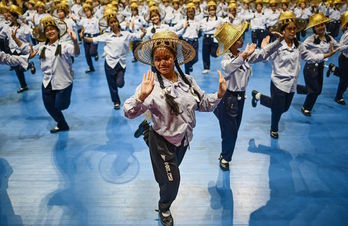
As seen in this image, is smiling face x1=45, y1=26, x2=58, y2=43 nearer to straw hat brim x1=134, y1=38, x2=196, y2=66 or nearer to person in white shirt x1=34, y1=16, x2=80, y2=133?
person in white shirt x1=34, y1=16, x2=80, y2=133

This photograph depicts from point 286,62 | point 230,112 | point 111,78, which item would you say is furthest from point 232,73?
point 111,78

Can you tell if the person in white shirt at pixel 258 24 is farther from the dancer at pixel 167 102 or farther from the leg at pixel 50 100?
the dancer at pixel 167 102

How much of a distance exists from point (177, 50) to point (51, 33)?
2.37 meters

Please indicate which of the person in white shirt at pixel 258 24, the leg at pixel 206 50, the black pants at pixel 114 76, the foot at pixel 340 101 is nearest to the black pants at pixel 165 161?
the black pants at pixel 114 76

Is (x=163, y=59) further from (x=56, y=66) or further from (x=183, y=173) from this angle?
(x=56, y=66)

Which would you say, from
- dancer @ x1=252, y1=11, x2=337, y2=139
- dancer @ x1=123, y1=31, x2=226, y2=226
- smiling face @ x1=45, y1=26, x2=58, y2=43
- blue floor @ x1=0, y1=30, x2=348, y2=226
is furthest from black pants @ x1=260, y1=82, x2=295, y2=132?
smiling face @ x1=45, y1=26, x2=58, y2=43

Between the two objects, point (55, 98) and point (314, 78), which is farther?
point (314, 78)

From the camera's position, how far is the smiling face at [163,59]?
2.01m

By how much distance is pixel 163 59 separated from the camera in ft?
6.68

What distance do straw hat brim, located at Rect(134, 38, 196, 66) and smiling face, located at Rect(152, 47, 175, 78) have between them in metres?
0.08

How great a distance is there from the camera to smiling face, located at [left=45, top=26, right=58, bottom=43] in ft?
12.0

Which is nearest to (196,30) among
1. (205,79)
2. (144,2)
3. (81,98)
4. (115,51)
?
(205,79)

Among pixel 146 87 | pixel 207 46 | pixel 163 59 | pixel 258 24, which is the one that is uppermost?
pixel 163 59

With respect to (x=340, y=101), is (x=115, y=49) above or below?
above
